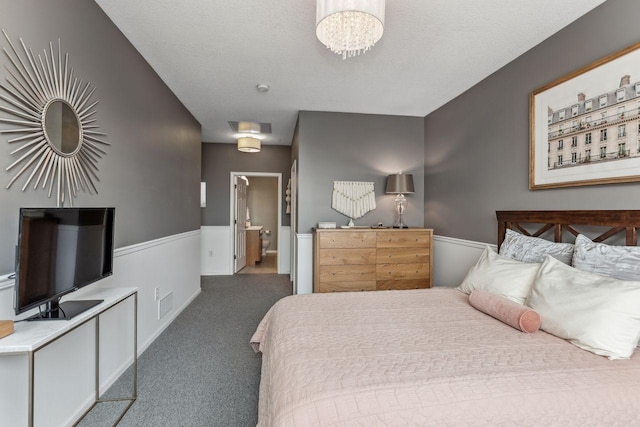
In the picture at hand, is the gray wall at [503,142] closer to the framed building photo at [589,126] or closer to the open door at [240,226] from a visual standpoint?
the framed building photo at [589,126]

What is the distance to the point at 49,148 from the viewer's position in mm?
1500

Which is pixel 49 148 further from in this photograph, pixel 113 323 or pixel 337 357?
pixel 337 357

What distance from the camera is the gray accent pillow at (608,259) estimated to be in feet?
4.89

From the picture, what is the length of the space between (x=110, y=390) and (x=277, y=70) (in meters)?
2.87

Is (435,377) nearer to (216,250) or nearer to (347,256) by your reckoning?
(347,256)

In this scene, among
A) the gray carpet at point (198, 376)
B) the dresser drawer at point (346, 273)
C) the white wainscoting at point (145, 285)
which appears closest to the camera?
the gray carpet at point (198, 376)

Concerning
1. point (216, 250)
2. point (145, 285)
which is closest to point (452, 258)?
point (145, 285)

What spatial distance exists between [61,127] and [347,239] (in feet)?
8.38

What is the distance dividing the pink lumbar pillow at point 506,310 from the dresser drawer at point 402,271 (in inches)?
59.0

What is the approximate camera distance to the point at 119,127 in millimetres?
2199

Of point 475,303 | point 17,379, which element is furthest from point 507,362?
point 17,379

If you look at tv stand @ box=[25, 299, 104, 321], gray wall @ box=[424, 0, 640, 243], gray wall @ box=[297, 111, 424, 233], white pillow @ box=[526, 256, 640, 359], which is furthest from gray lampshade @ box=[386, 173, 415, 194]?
tv stand @ box=[25, 299, 104, 321]

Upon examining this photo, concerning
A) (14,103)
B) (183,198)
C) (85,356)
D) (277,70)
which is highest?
(277,70)

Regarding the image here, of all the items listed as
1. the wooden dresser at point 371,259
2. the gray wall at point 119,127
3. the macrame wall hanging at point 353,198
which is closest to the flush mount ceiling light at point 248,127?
the gray wall at point 119,127
